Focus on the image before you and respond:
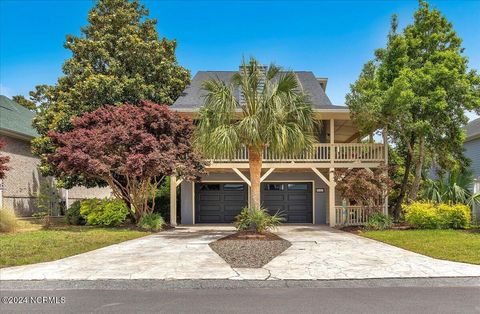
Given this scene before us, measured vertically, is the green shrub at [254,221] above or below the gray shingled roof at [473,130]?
below

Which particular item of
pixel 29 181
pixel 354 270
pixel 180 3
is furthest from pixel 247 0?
pixel 29 181

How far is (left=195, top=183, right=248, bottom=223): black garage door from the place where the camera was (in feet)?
58.1

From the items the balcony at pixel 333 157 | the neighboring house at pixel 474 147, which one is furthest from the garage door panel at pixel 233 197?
the neighboring house at pixel 474 147

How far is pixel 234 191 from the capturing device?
699 inches

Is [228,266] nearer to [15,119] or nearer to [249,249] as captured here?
[249,249]

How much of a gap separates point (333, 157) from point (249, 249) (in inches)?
336

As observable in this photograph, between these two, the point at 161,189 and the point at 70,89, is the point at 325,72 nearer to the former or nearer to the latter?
the point at 161,189

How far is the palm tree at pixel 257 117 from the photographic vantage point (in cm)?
1065

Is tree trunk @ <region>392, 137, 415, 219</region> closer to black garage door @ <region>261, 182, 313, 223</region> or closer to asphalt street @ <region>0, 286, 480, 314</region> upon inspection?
black garage door @ <region>261, 182, 313, 223</region>

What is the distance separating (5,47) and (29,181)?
7.47 m

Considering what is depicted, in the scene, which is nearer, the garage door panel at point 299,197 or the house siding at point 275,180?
the house siding at point 275,180

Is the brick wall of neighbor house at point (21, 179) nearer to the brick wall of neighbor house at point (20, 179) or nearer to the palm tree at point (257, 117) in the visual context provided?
the brick wall of neighbor house at point (20, 179)

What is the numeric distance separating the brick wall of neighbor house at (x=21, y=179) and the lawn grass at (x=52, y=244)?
537cm

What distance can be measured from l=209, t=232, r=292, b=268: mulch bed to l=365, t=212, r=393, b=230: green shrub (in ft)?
16.3
